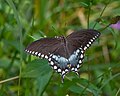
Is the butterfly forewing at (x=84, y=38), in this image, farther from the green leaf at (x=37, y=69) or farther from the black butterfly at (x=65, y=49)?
the green leaf at (x=37, y=69)

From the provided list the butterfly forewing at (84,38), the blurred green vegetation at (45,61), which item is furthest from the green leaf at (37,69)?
the butterfly forewing at (84,38)

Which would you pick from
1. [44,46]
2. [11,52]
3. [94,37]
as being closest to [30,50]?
[44,46]

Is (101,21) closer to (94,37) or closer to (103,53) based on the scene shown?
(94,37)

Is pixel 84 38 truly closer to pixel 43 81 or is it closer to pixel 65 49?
pixel 65 49

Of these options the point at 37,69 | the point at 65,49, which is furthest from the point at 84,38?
the point at 37,69

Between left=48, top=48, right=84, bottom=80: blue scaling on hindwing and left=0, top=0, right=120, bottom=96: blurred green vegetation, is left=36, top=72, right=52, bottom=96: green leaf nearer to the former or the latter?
left=0, top=0, right=120, bottom=96: blurred green vegetation
